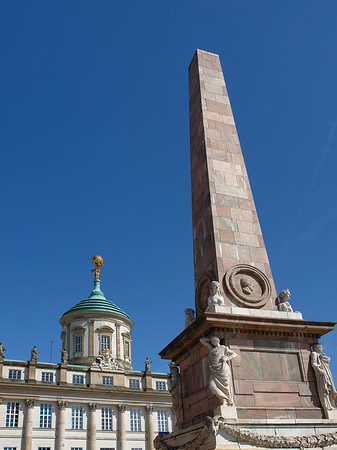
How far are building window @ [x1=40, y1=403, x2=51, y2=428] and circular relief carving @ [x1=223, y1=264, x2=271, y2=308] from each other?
3988cm

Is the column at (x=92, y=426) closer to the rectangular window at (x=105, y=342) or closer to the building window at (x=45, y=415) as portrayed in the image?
the building window at (x=45, y=415)

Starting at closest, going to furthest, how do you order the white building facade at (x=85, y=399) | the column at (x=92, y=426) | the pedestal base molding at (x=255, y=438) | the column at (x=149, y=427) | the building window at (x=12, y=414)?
the pedestal base molding at (x=255, y=438) → the building window at (x=12, y=414) → the white building facade at (x=85, y=399) → the column at (x=92, y=426) → the column at (x=149, y=427)

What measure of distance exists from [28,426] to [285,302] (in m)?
39.9

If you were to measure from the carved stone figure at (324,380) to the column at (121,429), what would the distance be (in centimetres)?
4140

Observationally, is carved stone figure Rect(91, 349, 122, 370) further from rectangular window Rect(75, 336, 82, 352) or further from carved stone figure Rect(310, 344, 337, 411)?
carved stone figure Rect(310, 344, 337, 411)

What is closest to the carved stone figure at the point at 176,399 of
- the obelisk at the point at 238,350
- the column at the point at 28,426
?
the obelisk at the point at 238,350

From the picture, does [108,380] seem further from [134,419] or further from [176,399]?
[176,399]

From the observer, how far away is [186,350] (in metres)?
11.6

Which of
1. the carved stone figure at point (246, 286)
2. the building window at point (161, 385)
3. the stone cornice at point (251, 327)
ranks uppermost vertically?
the building window at point (161, 385)

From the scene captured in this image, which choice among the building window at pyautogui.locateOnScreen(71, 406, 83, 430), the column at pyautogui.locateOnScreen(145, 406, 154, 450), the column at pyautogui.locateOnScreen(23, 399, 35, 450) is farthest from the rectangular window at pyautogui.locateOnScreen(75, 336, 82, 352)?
the column at pyautogui.locateOnScreen(145, 406, 154, 450)

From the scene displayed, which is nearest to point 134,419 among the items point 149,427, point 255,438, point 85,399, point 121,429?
point 149,427

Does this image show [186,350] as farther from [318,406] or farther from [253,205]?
[253,205]

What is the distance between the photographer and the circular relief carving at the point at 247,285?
11523 mm

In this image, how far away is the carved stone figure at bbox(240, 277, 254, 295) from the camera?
11711mm
